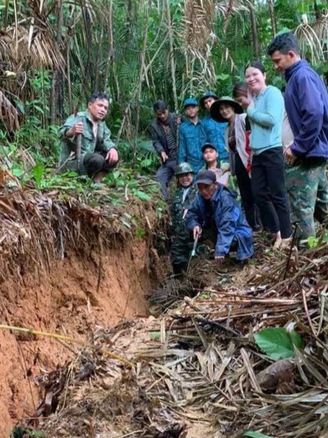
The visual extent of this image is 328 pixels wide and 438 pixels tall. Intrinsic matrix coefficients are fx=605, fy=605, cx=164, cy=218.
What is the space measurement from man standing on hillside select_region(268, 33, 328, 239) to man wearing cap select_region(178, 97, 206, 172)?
351cm

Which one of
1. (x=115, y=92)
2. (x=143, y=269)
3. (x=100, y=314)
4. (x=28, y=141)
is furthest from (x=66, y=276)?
(x=115, y=92)

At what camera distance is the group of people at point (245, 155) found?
516 centimetres

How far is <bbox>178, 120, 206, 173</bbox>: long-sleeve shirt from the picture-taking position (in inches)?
345

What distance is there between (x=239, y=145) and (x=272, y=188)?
1.13 m

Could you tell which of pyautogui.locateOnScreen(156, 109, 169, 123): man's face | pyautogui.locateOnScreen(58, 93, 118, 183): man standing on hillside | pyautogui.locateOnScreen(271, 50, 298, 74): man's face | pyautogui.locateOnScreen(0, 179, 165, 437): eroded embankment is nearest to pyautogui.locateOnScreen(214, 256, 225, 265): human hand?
pyautogui.locateOnScreen(0, 179, 165, 437): eroded embankment

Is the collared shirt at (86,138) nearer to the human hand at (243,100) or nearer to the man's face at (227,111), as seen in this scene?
the man's face at (227,111)

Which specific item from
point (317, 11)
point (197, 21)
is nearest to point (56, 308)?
point (197, 21)

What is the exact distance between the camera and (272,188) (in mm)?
6227

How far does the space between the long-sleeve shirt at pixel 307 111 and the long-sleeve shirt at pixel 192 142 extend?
11.5 feet

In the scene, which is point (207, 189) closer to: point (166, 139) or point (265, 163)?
point (265, 163)

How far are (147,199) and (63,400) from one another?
538 centimetres

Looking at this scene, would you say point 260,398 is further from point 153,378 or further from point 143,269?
point 143,269

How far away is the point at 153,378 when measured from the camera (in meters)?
2.46

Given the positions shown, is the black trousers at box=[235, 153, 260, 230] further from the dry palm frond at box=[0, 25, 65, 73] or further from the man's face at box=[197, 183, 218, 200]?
the dry palm frond at box=[0, 25, 65, 73]
